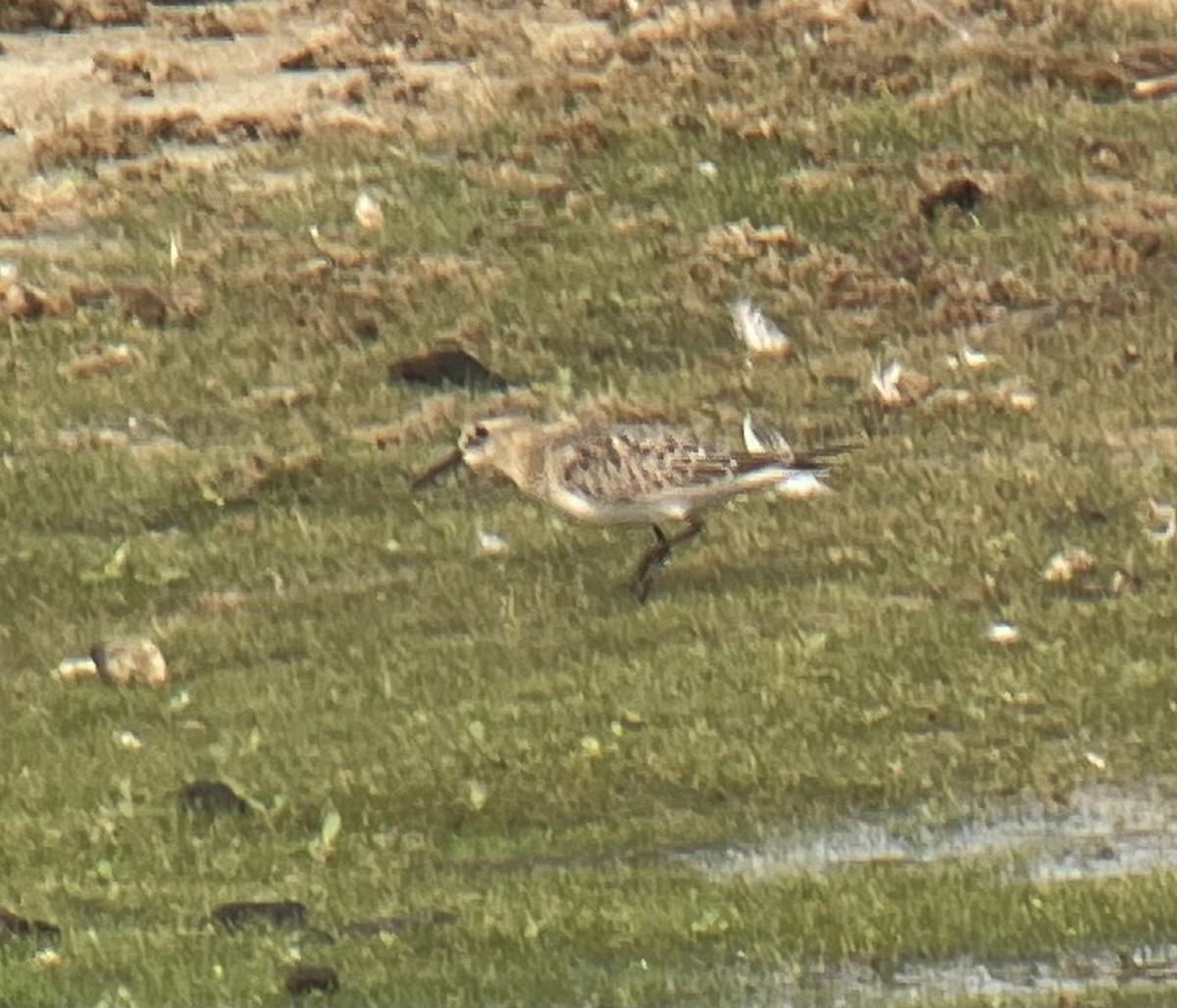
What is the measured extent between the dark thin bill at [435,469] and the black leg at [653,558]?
170cm

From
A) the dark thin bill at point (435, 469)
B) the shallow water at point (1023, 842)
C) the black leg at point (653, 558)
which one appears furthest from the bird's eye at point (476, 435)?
the shallow water at point (1023, 842)

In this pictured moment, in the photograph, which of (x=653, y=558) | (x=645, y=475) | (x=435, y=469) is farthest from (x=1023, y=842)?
(x=435, y=469)

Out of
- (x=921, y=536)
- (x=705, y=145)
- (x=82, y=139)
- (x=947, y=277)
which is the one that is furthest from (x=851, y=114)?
(x=921, y=536)

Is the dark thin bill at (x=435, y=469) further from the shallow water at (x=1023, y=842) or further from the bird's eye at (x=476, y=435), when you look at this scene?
the shallow water at (x=1023, y=842)

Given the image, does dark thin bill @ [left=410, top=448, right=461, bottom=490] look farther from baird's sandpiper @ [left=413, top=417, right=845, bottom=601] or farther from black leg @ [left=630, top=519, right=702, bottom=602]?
black leg @ [left=630, top=519, right=702, bottom=602]

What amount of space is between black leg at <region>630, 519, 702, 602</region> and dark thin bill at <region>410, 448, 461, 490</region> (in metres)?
1.70

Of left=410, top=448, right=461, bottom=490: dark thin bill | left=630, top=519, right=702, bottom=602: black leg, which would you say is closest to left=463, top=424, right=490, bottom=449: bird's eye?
left=410, top=448, right=461, bottom=490: dark thin bill

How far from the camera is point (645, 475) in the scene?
16.6 m

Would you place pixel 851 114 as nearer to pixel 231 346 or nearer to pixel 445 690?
pixel 231 346

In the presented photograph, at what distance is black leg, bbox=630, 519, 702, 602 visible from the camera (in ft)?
53.9

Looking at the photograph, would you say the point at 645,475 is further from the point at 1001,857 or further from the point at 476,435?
the point at 1001,857

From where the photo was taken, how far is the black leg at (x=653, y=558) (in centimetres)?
1642

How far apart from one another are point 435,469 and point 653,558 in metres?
2.14

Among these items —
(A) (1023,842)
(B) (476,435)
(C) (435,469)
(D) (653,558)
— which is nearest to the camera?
(A) (1023,842)
